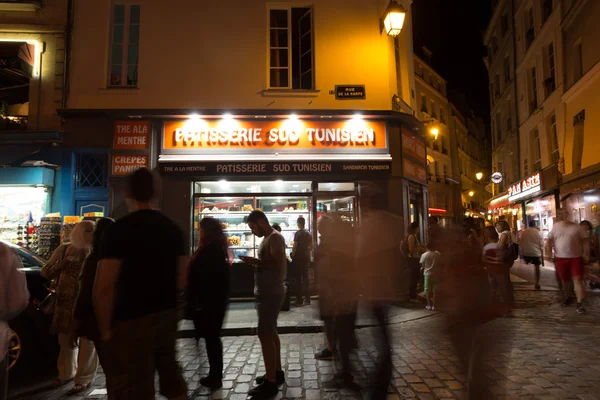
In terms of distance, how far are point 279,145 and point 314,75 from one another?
6.73 feet

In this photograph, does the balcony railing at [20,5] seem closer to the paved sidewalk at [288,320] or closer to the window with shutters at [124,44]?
the window with shutters at [124,44]

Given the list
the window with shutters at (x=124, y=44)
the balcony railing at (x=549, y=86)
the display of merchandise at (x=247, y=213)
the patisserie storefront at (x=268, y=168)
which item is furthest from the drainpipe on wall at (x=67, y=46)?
the balcony railing at (x=549, y=86)

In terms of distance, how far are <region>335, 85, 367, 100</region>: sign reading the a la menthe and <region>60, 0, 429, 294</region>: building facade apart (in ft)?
0.08

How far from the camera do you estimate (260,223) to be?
15.0ft

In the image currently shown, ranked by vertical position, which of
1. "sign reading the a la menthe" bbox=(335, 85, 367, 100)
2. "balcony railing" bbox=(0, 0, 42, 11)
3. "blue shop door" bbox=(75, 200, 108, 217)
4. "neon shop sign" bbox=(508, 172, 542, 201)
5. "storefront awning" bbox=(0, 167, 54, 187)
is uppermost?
"balcony railing" bbox=(0, 0, 42, 11)

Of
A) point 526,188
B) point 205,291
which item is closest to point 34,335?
point 205,291

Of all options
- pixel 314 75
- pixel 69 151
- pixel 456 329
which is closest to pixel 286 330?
pixel 456 329

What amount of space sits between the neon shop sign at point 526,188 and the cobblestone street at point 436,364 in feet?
39.6

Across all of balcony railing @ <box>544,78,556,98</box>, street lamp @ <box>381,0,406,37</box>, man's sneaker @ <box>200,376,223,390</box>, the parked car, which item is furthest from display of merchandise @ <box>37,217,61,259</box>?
balcony railing @ <box>544,78,556,98</box>

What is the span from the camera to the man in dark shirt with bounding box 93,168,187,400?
242cm

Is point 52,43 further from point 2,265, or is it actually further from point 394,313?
point 394,313

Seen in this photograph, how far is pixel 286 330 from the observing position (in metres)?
7.16

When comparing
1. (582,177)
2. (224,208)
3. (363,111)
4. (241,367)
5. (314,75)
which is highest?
(314,75)

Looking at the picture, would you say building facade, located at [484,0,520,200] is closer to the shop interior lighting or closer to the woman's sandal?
the shop interior lighting
